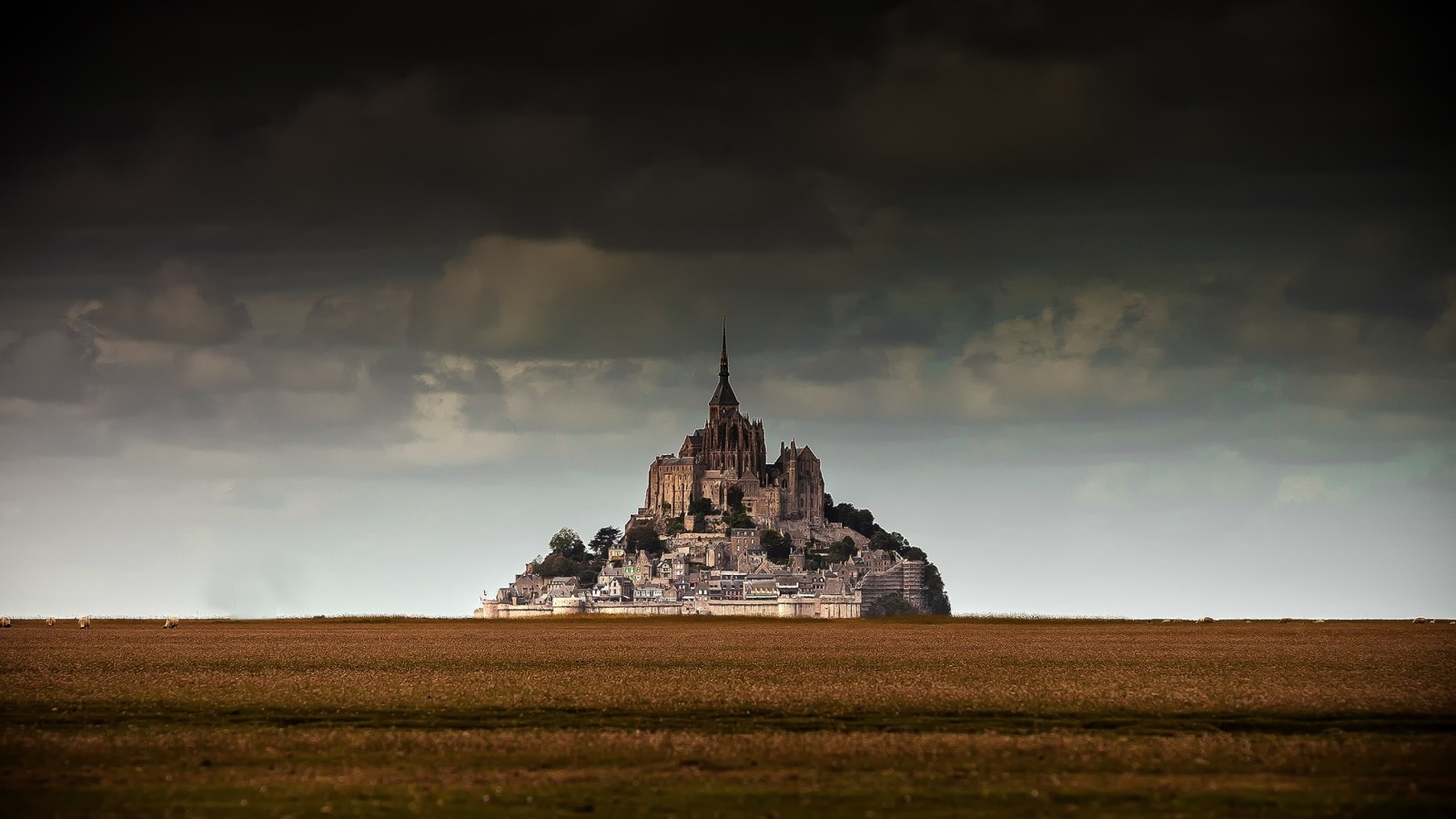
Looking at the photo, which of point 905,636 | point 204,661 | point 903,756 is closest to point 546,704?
point 903,756

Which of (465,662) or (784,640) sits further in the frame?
(784,640)

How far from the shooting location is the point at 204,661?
7994 centimetres

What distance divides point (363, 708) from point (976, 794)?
2302cm

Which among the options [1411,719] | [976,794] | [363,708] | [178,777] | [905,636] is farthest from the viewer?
[905,636]

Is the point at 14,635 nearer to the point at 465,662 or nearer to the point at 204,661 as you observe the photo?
the point at 204,661

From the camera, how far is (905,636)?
12506 centimetres

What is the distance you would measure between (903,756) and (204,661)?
49629mm

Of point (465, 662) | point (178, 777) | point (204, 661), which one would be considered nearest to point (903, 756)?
point (178, 777)

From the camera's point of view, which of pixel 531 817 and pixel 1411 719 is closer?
pixel 531 817

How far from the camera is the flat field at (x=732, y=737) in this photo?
3350 cm

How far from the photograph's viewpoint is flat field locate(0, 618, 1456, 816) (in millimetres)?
33500

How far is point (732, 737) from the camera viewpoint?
140 ft

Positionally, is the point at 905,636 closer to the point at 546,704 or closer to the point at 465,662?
the point at 465,662

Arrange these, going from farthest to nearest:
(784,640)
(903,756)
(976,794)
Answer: (784,640), (903,756), (976,794)
